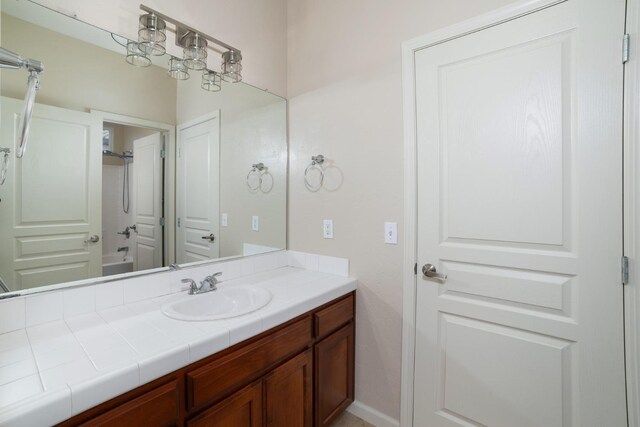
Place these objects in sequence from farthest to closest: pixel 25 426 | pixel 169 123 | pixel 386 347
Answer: pixel 386 347 → pixel 169 123 → pixel 25 426

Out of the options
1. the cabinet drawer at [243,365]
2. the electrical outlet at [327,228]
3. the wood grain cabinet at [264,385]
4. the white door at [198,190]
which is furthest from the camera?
Result: the electrical outlet at [327,228]

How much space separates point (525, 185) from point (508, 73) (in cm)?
50

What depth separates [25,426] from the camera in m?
0.63

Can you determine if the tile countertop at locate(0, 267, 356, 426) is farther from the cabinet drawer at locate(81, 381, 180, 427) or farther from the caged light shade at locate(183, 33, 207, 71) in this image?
the caged light shade at locate(183, 33, 207, 71)

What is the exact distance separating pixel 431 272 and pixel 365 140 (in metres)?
0.81

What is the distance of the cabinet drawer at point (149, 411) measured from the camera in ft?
2.48

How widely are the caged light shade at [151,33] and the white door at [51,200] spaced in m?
0.40

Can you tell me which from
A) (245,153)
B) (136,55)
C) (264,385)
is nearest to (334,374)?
(264,385)

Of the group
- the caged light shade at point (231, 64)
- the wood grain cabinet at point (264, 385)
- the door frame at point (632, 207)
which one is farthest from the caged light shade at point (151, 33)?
the door frame at point (632, 207)

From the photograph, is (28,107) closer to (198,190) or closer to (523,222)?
(198,190)

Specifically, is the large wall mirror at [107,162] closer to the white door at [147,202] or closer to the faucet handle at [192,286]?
the white door at [147,202]

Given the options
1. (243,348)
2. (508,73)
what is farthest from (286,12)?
(243,348)

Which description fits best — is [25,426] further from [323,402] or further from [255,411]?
[323,402]

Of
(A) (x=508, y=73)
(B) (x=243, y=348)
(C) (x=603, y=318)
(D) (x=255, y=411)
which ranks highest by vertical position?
(A) (x=508, y=73)
